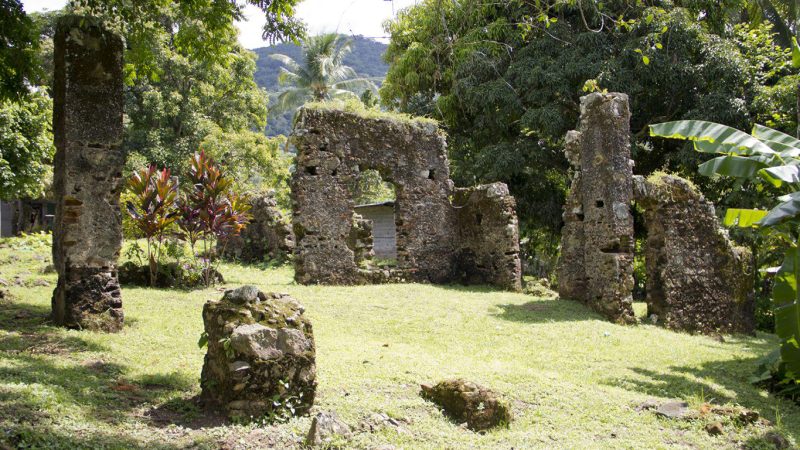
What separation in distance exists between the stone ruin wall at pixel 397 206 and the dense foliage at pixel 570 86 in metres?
1.90

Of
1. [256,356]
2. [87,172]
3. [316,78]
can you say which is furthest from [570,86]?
[316,78]

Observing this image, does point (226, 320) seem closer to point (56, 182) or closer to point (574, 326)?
point (56, 182)

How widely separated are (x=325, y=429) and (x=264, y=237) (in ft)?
44.6

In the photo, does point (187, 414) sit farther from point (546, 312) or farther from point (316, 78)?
point (316, 78)

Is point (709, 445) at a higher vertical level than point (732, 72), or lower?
lower

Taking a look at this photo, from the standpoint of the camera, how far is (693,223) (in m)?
11.1

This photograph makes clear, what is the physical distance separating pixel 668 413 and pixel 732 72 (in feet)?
43.0

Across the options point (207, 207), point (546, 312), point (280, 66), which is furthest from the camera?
point (280, 66)

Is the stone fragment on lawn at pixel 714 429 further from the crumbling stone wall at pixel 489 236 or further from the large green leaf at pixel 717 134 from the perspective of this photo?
the crumbling stone wall at pixel 489 236

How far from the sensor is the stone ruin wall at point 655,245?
10836mm

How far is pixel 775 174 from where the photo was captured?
568cm

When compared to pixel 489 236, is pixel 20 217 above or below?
above

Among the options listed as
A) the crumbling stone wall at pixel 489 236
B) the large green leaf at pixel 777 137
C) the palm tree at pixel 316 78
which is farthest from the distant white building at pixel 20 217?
the large green leaf at pixel 777 137

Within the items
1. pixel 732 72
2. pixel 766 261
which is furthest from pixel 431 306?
pixel 732 72
